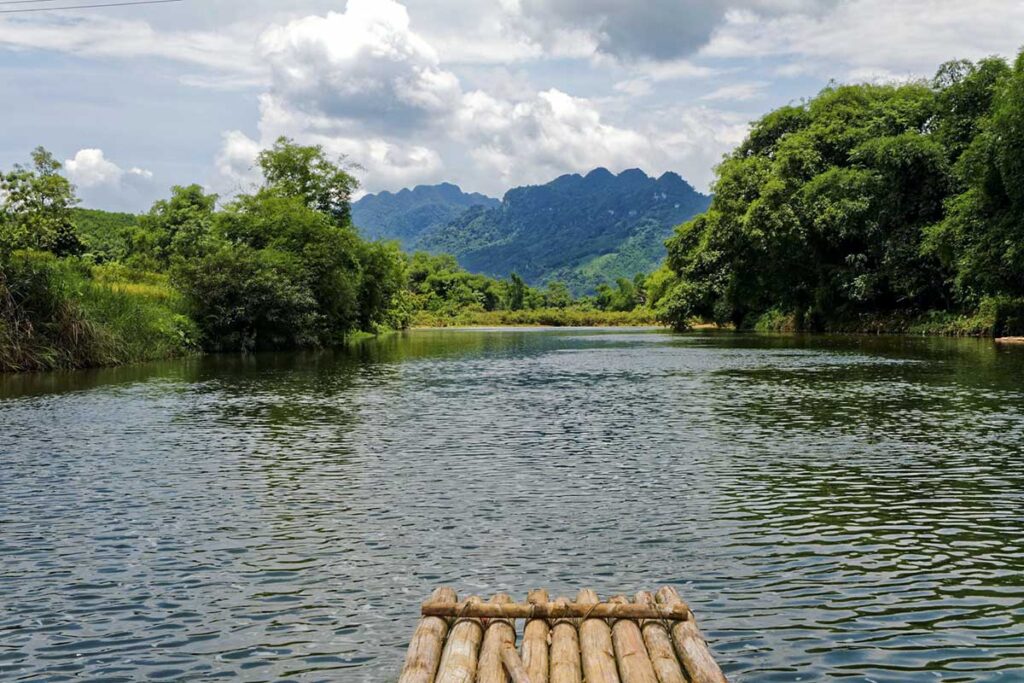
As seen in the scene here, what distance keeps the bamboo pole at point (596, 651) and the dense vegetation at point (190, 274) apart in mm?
35479

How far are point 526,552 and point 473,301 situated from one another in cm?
17040

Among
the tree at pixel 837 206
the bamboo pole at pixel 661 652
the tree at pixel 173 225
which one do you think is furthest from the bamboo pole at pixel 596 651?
the tree at pixel 173 225

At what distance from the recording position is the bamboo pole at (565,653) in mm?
6508

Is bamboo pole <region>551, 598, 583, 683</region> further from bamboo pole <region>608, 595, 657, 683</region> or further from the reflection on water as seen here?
the reflection on water

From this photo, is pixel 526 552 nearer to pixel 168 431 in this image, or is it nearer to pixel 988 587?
pixel 988 587

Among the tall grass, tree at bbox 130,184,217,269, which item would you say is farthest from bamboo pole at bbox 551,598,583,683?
tree at bbox 130,184,217,269

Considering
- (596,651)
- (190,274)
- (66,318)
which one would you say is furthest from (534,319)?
(596,651)

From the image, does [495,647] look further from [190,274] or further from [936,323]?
[936,323]

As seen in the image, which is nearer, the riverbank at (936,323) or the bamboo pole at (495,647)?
the bamboo pole at (495,647)

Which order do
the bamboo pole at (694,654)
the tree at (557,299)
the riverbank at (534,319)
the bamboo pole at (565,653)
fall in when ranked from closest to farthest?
the bamboo pole at (694,654) < the bamboo pole at (565,653) < the riverbank at (534,319) < the tree at (557,299)

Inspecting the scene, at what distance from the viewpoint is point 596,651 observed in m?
6.92

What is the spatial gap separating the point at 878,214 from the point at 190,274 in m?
51.9

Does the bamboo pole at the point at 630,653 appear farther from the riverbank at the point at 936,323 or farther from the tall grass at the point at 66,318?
the riverbank at the point at 936,323

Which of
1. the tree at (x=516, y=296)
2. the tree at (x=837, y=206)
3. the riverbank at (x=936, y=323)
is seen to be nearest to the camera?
the riverbank at (x=936, y=323)
